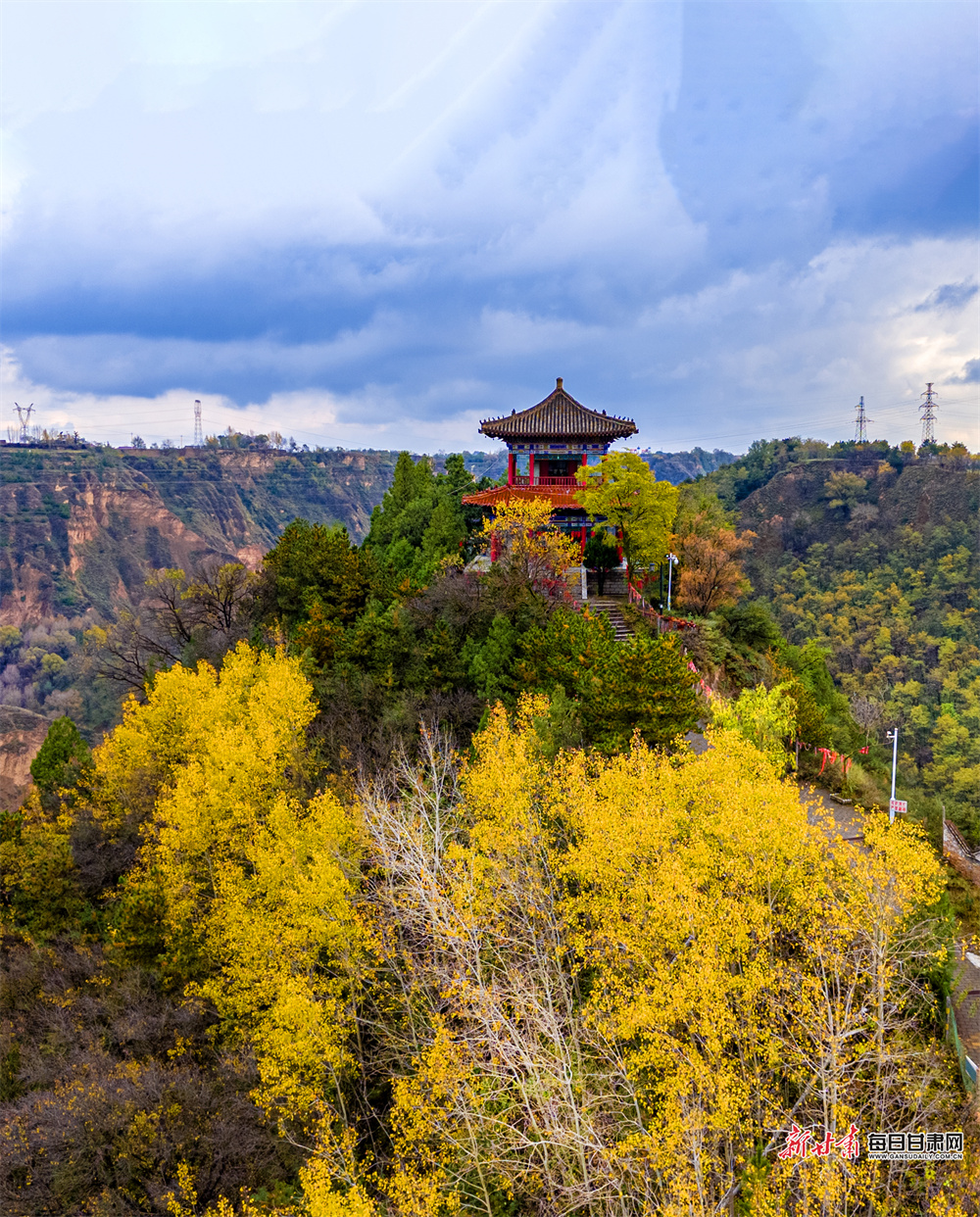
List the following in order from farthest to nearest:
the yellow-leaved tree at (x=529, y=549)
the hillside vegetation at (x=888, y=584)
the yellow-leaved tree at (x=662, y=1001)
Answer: the hillside vegetation at (x=888, y=584) < the yellow-leaved tree at (x=529, y=549) < the yellow-leaved tree at (x=662, y=1001)

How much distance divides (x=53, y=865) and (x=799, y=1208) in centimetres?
2653

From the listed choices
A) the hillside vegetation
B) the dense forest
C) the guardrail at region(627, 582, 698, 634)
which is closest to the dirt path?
the dense forest

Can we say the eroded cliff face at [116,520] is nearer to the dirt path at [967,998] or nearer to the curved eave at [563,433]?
the curved eave at [563,433]

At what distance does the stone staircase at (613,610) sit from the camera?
33.2 metres

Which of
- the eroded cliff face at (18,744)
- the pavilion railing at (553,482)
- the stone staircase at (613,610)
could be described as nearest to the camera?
the stone staircase at (613,610)

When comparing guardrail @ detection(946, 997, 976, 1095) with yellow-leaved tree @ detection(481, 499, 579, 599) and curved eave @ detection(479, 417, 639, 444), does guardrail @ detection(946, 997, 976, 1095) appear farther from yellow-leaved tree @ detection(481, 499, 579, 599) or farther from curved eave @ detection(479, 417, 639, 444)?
curved eave @ detection(479, 417, 639, 444)

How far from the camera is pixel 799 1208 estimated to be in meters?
12.1

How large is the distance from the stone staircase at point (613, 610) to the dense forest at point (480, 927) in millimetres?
1102

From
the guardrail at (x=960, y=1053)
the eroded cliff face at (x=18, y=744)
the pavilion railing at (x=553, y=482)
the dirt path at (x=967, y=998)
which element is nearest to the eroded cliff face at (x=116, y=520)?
the eroded cliff face at (x=18, y=744)

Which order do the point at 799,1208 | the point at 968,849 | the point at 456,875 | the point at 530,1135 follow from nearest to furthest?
1. the point at 799,1208
2. the point at 530,1135
3. the point at 456,875
4. the point at 968,849

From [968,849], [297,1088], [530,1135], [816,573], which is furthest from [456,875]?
[816,573]

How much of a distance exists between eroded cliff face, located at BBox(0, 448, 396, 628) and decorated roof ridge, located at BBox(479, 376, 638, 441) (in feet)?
301

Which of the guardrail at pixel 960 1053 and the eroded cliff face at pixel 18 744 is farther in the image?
the eroded cliff face at pixel 18 744

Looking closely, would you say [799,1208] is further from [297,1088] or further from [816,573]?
[816,573]
